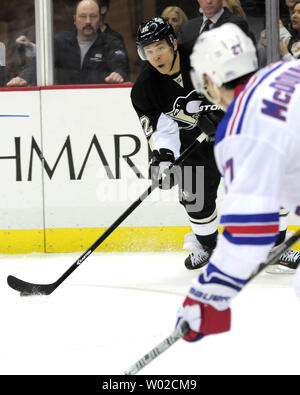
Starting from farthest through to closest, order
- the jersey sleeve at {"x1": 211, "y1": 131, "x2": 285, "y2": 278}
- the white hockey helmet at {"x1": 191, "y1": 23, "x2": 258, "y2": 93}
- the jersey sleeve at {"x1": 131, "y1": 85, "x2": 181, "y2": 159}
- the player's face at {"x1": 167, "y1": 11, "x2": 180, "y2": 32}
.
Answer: the player's face at {"x1": 167, "y1": 11, "x2": 180, "y2": 32}
the jersey sleeve at {"x1": 131, "y1": 85, "x2": 181, "y2": 159}
the white hockey helmet at {"x1": 191, "y1": 23, "x2": 258, "y2": 93}
the jersey sleeve at {"x1": 211, "y1": 131, "x2": 285, "y2": 278}

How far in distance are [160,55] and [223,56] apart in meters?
2.00

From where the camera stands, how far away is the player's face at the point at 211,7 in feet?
13.5

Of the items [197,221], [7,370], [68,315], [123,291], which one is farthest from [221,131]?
[197,221]

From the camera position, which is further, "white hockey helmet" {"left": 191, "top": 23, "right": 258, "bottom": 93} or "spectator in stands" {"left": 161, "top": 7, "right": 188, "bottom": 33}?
"spectator in stands" {"left": 161, "top": 7, "right": 188, "bottom": 33}

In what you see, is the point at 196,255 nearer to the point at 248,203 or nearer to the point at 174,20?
the point at 174,20

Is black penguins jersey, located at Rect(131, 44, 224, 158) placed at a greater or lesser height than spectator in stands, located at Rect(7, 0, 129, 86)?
lesser

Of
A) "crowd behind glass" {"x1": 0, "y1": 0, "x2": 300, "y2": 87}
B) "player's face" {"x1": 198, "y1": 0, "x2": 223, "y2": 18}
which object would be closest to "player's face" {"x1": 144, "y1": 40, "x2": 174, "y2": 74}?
"player's face" {"x1": 198, "y1": 0, "x2": 223, "y2": 18}

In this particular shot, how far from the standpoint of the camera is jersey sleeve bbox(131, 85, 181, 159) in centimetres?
361

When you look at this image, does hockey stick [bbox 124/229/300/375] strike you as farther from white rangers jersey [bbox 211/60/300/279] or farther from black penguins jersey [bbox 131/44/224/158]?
black penguins jersey [bbox 131/44/224/158]

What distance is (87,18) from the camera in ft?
14.3

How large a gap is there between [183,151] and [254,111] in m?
2.29

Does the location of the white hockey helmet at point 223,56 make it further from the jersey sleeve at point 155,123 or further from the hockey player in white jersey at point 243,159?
the jersey sleeve at point 155,123

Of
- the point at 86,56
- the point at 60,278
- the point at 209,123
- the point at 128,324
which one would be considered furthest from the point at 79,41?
the point at 128,324

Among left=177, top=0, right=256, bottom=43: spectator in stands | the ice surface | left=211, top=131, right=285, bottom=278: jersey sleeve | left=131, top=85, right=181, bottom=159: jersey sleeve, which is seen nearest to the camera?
left=211, top=131, right=285, bottom=278: jersey sleeve
